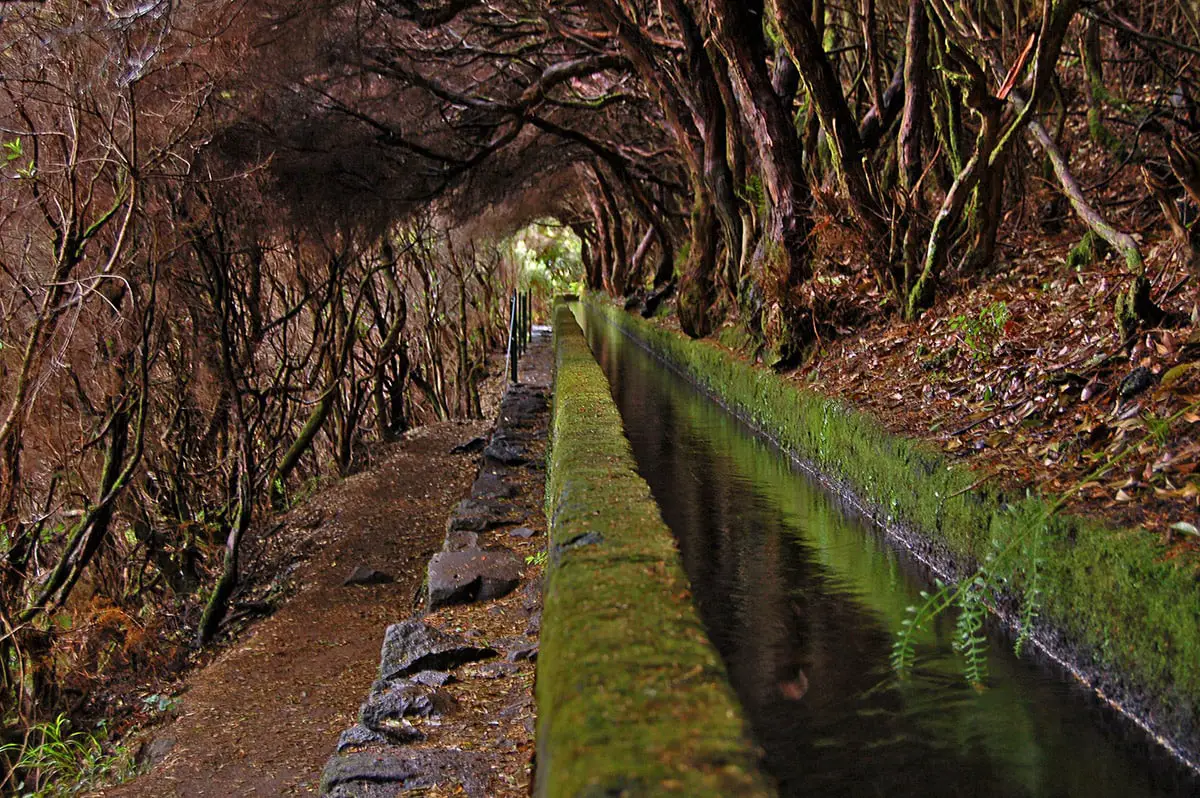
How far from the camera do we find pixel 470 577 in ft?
19.3

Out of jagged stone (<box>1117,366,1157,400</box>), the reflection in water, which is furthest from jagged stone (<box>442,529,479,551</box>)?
jagged stone (<box>1117,366,1157,400</box>)

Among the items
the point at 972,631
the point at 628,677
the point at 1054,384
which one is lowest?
the point at 972,631

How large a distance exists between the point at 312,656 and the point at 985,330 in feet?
17.0

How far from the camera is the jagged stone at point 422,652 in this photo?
463cm

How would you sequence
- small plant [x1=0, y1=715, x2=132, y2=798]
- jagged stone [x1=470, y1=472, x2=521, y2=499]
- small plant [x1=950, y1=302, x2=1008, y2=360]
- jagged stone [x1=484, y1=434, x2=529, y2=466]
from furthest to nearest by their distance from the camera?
jagged stone [x1=484, y1=434, x2=529, y2=466]
jagged stone [x1=470, y1=472, x2=521, y2=499]
small plant [x1=950, y1=302, x2=1008, y2=360]
small plant [x1=0, y1=715, x2=132, y2=798]

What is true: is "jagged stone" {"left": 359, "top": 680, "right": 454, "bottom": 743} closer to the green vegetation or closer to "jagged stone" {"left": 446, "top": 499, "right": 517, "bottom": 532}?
"jagged stone" {"left": 446, "top": 499, "right": 517, "bottom": 532}

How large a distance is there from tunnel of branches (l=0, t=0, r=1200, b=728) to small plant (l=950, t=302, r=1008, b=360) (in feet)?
2.76

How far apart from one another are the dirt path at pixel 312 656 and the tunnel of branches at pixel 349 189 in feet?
3.61

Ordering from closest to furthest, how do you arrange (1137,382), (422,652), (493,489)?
(422,652) → (1137,382) → (493,489)

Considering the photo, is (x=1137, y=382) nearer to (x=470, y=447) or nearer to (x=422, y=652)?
(x=422, y=652)

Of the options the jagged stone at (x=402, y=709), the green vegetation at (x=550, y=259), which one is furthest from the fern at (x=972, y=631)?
the green vegetation at (x=550, y=259)

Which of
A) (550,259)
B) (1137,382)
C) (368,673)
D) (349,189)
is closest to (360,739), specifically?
(368,673)

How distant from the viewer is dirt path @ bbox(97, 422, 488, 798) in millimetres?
5219

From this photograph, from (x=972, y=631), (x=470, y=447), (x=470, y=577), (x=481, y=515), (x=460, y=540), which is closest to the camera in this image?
(x=972, y=631)
